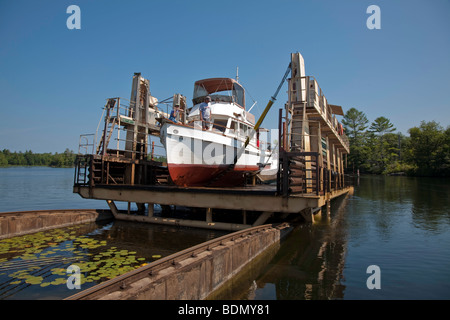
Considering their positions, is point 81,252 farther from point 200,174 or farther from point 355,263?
point 355,263

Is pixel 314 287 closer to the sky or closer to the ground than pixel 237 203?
closer to the ground

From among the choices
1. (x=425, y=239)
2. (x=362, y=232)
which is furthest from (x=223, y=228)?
(x=425, y=239)

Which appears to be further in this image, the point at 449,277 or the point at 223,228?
the point at 223,228

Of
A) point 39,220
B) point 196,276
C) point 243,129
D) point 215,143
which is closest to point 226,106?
point 243,129

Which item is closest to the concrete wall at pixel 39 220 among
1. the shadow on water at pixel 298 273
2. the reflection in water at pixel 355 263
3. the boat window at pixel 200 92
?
the shadow on water at pixel 298 273

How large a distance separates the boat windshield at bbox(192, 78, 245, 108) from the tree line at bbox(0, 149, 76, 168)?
147523 millimetres

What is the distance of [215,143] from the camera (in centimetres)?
1337

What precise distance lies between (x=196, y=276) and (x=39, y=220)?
823 cm

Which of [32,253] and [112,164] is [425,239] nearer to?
[32,253]

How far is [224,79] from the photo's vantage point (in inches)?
680

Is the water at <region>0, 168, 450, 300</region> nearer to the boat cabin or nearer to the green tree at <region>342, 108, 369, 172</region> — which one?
the boat cabin

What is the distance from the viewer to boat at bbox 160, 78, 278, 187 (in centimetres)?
1230

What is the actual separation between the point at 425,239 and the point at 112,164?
14.0 m
